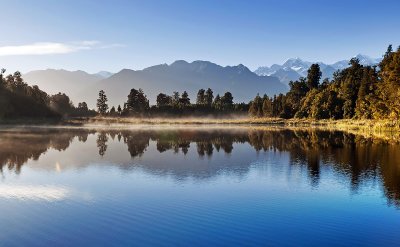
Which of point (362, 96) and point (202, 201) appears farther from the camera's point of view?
point (362, 96)

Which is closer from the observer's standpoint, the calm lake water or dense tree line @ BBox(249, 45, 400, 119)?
the calm lake water

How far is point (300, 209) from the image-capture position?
2848cm

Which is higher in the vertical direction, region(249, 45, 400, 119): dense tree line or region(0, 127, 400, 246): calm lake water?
region(249, 45, 400, 119): dense tree line

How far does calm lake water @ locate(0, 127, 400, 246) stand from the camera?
22592mm

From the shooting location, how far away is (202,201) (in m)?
30.7

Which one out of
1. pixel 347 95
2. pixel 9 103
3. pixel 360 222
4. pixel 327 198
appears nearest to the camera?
pixel 360 222

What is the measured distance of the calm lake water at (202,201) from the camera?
2259 cm

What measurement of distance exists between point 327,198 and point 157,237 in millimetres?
16038

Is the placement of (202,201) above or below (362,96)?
below

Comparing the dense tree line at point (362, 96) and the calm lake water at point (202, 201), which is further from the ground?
the dense tree line at point (362, 96)

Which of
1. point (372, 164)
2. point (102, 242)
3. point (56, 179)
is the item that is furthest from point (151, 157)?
point (102, 242)

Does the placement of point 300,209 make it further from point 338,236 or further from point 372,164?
point 372,164

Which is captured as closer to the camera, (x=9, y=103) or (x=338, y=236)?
(x=338, y=236)

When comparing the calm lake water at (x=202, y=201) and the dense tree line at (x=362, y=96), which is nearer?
the calm lake water at (x=202, y=201)
